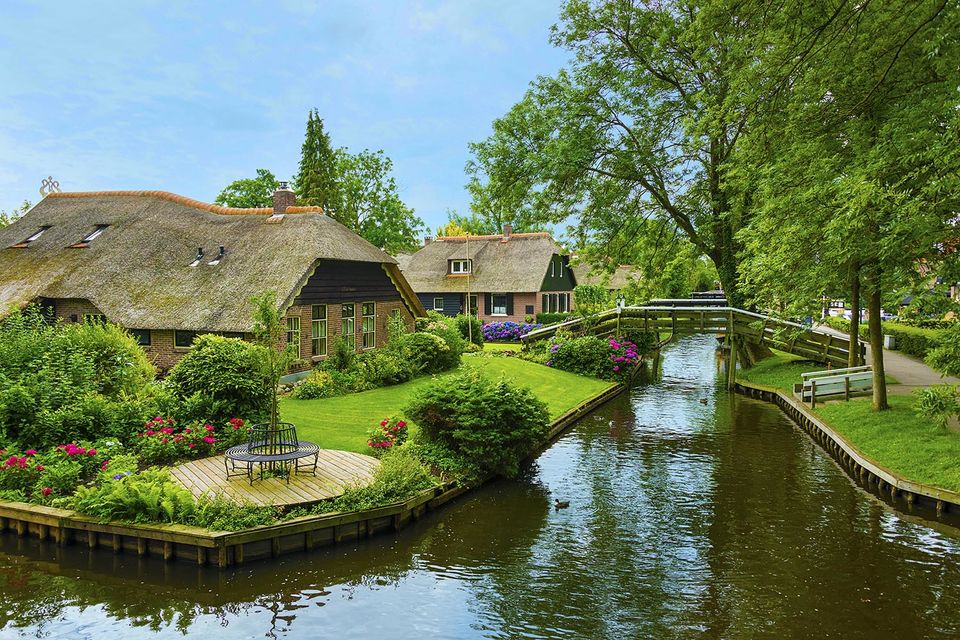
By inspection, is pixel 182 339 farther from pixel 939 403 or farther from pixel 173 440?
pixel 939 403

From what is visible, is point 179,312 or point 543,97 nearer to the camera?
point 179,312

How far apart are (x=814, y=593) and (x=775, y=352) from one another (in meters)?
25.7

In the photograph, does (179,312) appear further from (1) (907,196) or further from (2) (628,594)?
(1) (907,196)

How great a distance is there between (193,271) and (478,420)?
48.6 ft

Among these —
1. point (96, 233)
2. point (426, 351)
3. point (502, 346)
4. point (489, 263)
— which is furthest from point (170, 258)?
point (489, 263)

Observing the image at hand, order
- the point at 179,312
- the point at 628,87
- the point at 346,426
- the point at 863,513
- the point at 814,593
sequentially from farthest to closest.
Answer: the point at 628,87, the point at 179,312, the point at 346,426, the point at 863,513, the point at 814,593

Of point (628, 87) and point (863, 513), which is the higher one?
point (628, 87)

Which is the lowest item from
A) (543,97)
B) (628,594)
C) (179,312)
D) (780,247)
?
(628,594)

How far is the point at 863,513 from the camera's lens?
43.6 feet

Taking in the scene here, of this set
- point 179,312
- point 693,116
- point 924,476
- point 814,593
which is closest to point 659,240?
point 693,116

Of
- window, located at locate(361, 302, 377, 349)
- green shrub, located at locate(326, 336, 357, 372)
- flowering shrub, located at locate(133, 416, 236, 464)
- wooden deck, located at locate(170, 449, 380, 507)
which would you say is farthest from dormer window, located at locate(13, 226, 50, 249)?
wooden deck, located at locate(170, 449, 380, 507)

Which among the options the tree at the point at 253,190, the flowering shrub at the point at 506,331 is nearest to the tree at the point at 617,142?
the flowering shrub at the point at 506,331

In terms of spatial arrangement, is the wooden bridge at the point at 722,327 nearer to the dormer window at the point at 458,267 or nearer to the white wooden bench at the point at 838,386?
the white wooden bench at the point at 838,386

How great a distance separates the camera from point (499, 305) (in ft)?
159
